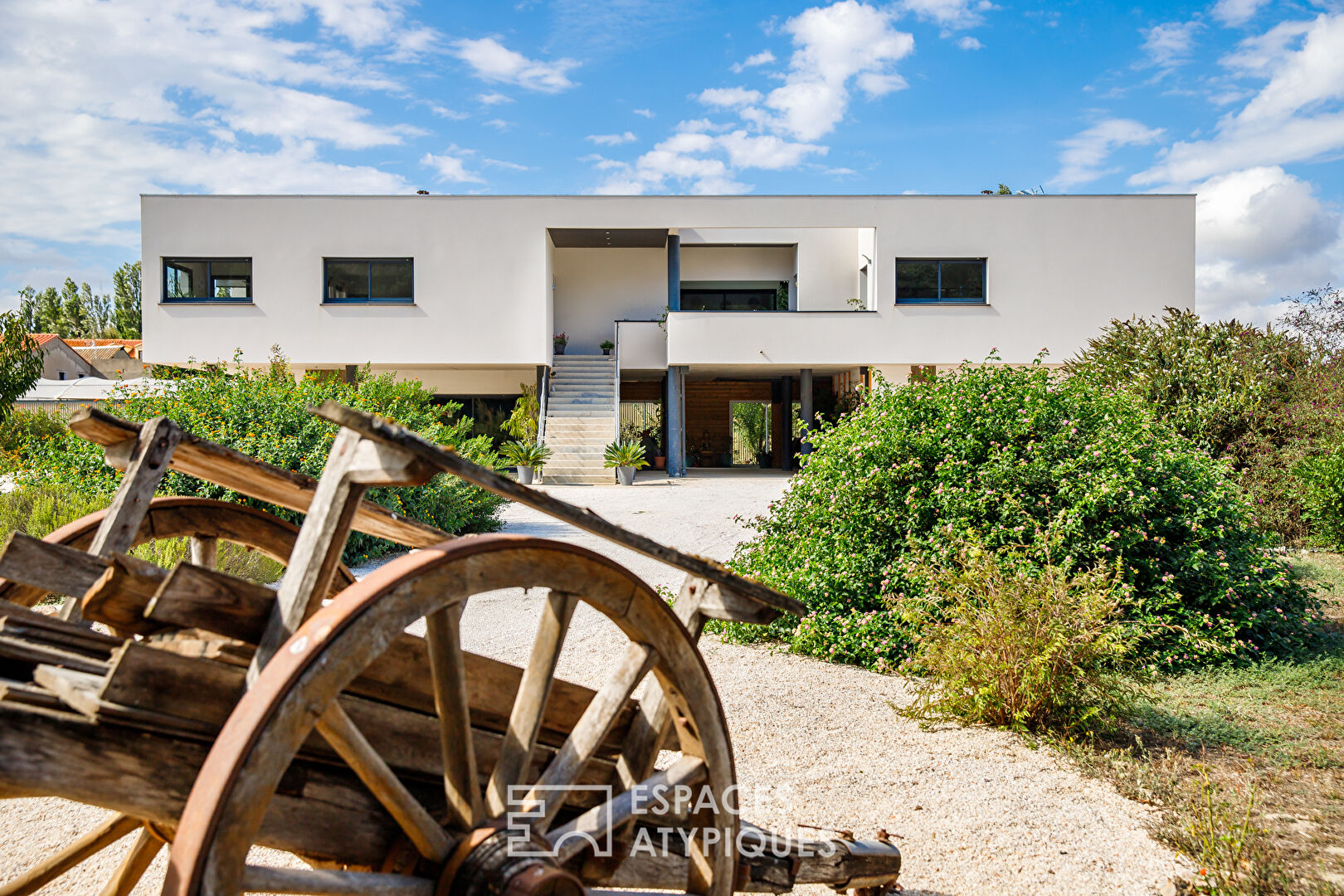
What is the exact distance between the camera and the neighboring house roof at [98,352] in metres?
53.5

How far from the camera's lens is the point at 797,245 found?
25.9 metres

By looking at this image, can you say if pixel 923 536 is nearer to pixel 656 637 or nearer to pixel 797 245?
pixel 656 637

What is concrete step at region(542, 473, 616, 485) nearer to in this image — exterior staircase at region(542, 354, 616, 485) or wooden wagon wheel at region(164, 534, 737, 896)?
exterior staircase at region(542, 354, 616, 485)

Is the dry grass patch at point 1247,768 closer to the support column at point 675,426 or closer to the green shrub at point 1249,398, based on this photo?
the green shrub at point 1249,398

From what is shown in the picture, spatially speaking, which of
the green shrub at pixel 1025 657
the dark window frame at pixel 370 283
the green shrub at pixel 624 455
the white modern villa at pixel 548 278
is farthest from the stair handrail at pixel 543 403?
the green shrub at pixel 1025 657

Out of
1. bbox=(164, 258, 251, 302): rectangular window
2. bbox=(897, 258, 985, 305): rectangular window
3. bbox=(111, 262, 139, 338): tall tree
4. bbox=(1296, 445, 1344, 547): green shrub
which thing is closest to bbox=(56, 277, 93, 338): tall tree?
bbox=(111, 262, 139, 338): tall tree

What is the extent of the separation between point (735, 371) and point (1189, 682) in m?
21.4

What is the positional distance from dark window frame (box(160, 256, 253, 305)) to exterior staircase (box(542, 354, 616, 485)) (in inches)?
308

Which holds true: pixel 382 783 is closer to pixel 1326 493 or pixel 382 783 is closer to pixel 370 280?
pixel 1326 493

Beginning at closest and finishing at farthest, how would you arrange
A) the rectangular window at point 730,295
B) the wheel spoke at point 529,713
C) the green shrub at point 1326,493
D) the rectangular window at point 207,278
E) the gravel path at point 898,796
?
the wheel spoke at point 529,713, the gravel path at point 898,796, the green shrub at point 1326,493, the rectangular window at point 207,278, the rectangular window at point 730,295

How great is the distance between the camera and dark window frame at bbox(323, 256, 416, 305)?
872 inches

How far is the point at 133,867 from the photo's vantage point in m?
2.34

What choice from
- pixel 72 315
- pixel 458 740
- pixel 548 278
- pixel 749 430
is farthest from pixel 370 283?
pixel 72 315

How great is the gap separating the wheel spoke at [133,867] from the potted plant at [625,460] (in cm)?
1774
